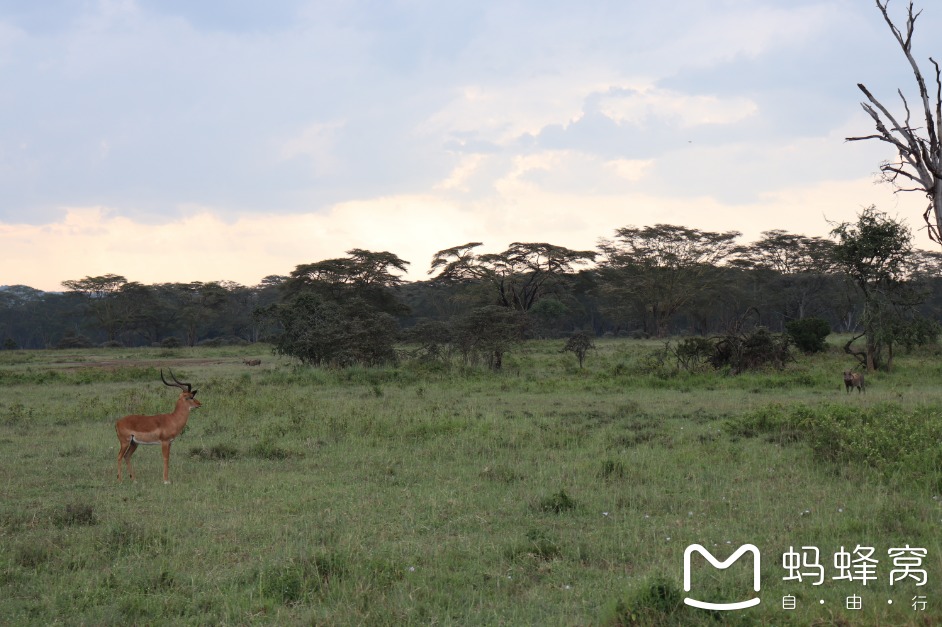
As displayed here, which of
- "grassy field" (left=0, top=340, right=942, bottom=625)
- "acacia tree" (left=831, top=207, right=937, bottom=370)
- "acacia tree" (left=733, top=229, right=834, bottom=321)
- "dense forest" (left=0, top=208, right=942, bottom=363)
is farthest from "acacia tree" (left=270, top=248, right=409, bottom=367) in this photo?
"acacia tree" (left=733, top=229, right=834, bottom=321)

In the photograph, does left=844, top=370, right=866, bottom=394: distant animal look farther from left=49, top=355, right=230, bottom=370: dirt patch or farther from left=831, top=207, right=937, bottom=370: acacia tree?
left=49, top=355, right=230, bottom=370: dirt patch

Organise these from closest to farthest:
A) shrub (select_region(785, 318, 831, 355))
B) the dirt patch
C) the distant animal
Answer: the distant animal → shrub (select_region(785, 318, 831, 355)) → the dirt patch

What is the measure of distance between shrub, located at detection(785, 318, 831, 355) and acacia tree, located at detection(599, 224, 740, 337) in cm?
2336

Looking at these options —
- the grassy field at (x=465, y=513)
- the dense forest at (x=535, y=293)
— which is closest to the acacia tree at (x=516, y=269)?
the dense forest at (x=535, y=293)

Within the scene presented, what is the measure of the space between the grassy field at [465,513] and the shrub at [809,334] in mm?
12011

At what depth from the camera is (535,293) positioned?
4981cm

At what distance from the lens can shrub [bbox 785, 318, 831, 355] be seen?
84.5 ft

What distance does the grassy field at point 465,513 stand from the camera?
4.73 meters

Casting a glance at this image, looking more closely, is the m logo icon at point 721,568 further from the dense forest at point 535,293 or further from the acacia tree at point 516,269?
the acacia tree at point 516,269

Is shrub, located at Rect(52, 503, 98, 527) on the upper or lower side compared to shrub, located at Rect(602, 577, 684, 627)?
lower

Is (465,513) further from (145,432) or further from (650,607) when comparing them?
(145,432)

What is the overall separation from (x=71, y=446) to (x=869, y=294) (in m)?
19.5

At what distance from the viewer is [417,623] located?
4.48 meters

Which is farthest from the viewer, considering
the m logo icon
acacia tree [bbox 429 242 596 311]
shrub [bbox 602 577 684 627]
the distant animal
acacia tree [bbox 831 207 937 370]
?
acacia tree [bbox 429 242 596 311]
